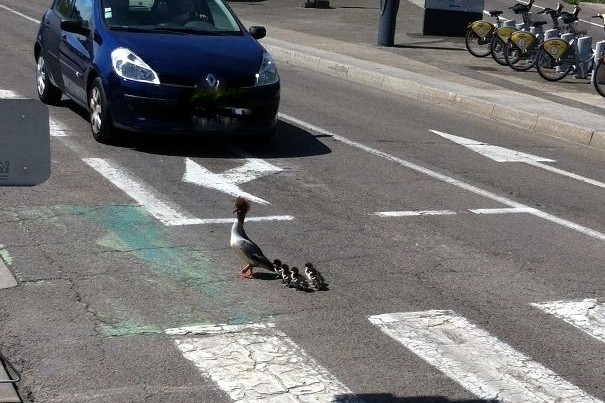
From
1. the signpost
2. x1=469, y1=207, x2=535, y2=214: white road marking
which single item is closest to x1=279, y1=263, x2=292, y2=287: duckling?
the signpost

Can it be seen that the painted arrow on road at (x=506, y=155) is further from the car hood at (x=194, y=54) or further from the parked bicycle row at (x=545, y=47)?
the parked bicycle row at (x=545, y=47)

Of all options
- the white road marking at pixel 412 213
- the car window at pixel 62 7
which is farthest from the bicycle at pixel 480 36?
the white road marking at pixel 412 213

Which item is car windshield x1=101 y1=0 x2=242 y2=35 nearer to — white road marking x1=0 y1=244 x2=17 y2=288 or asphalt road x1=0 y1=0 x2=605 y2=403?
asphalt road x1=0 y1=0 x2=605 y2=403

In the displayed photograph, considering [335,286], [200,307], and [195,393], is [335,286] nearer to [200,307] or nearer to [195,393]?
[200,307]

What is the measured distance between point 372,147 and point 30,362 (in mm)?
7338

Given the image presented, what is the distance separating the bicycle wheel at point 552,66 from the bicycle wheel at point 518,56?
2.99ft

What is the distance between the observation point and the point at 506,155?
12.9 m

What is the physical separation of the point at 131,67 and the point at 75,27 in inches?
49.8

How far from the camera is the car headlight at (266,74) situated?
37.5 feet

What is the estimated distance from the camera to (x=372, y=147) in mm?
12523

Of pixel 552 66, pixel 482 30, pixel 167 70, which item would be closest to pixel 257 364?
pixel 167 70

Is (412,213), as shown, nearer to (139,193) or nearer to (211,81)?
(139,193)

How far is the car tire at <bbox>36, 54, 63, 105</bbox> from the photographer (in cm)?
1362

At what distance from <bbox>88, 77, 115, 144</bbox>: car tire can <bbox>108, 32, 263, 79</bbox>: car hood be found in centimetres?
56
